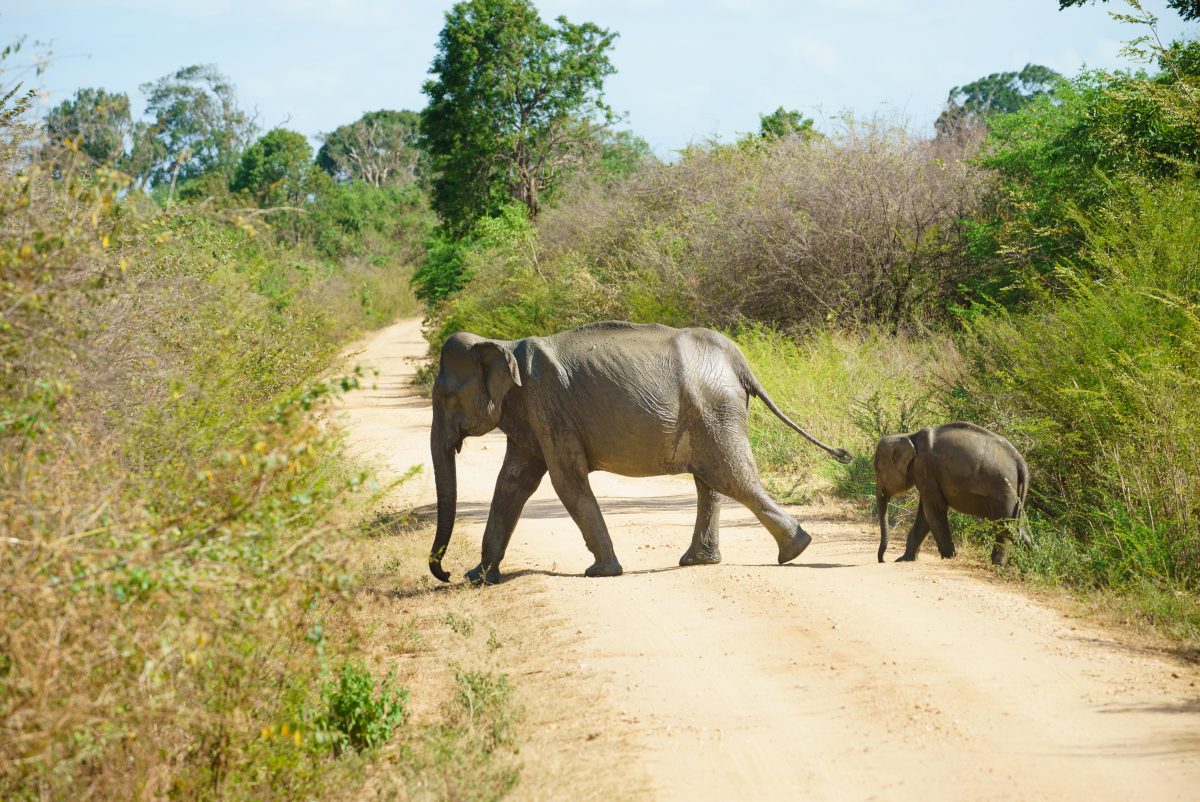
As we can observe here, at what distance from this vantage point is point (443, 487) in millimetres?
9430

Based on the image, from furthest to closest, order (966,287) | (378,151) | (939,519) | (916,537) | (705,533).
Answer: (378,151), (966,287), (705,533), (916,537), (939,519)

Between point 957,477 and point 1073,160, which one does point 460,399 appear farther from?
point 1073,160

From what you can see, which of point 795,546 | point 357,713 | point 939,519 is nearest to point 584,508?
point 795,546

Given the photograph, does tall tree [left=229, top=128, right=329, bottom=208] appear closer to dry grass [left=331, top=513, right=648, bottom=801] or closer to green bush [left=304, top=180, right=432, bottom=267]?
green bush [left=304, top=180, right=432, bottom=267]

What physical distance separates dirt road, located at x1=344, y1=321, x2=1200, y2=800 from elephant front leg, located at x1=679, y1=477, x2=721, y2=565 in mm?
224

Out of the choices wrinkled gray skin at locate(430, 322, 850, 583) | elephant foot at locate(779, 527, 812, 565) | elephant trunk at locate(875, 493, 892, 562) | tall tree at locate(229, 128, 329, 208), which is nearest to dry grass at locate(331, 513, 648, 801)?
wrinkled gray skin at locate(430, 322, 850, 583)

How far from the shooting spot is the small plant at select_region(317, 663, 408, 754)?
6.07 metres

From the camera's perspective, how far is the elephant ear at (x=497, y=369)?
9.16 m

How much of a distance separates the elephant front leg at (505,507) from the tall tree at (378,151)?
81.9 m

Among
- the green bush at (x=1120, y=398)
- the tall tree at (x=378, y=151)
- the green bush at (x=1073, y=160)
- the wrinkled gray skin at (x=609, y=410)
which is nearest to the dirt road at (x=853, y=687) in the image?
the wrinkled gray skin at (x=609, y=410)

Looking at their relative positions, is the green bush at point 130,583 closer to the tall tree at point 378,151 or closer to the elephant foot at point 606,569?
the elephant foot at point 606,569

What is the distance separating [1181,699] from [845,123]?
1804 cm

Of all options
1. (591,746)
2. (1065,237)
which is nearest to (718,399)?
(591,746)

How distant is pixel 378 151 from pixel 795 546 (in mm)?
87316
